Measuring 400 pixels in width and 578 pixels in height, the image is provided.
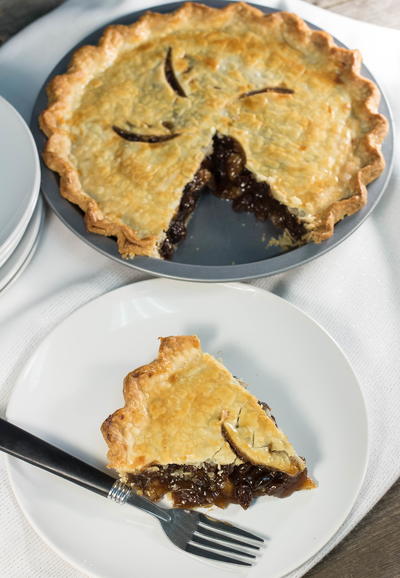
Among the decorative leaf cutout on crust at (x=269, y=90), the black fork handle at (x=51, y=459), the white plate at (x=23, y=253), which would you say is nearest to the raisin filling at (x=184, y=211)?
the decorative leaf cutout on crust at (x=269, y=90)

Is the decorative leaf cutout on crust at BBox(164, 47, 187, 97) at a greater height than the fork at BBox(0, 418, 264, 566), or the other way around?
the decorative leaf cutout on crust at BBox(164, 47, 187, 97)

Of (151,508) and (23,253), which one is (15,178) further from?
(151,508)

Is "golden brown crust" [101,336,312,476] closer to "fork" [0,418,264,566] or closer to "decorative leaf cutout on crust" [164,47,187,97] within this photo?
"fork" [0,418,264,566]

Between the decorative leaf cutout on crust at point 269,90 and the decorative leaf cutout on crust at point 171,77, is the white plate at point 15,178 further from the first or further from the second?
the decorative leaf cutout on crust at point 269,90

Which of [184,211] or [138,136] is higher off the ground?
[138,136]

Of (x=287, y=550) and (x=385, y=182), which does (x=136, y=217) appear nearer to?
(x=385, y=182)

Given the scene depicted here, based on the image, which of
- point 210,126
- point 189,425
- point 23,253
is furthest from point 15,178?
point 189,425

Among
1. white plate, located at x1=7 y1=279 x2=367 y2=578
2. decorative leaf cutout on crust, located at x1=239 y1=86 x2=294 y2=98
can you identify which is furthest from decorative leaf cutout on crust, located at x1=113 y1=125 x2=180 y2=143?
white plate, located at x1=7 y1=279 x2=367 y2=578
